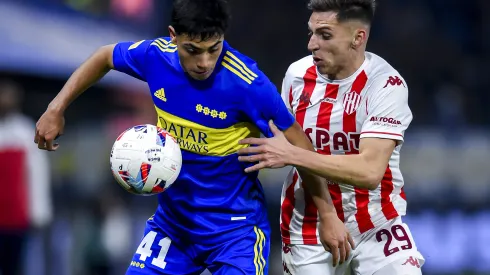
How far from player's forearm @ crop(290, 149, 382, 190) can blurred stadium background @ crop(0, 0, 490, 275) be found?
487cm

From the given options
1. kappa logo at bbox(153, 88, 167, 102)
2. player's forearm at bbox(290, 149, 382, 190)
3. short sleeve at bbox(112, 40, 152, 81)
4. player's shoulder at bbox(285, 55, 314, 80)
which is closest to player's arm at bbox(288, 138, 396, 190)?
player's forearm at bbox(290, 149, 382, 190)

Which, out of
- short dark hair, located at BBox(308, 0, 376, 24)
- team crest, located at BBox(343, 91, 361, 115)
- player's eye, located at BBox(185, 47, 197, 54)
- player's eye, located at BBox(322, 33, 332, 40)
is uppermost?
short dark hair, located at BBox(308, 0, 376, 24)

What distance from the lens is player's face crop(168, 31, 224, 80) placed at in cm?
431

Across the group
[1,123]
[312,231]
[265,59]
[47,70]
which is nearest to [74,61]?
[47,70]

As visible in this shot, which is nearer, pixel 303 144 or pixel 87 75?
pixel 303 144

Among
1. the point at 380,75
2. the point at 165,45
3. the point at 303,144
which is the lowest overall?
the point at 303,144

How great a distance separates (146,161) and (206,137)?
0.37m

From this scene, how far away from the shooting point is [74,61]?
531 inches

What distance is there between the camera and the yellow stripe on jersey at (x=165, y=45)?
15.0ft

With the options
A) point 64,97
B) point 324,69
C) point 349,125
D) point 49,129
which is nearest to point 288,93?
point 324,69

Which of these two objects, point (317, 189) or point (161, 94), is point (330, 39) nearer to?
point (317, 189)

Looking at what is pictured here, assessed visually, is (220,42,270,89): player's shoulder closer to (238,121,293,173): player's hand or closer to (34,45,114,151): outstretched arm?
(238,121,293,173): player's hand

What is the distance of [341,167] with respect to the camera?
4.51 meters

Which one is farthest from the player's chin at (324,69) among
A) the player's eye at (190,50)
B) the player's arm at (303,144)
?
the player's eye at (190,50)
